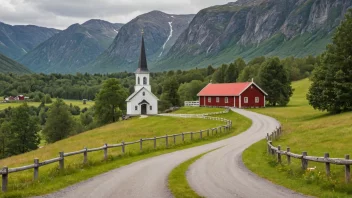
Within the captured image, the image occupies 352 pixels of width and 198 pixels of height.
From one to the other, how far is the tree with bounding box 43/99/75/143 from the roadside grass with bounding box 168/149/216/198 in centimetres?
6985

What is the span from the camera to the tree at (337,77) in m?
55.6

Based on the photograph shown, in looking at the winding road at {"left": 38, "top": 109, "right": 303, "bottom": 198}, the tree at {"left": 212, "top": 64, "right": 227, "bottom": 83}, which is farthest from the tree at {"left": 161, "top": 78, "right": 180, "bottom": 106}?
the winding road at {"left": 38, "top": 109, "right": 303, "bottom": 198}

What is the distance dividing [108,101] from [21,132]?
876 inches

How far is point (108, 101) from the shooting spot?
9631 cm

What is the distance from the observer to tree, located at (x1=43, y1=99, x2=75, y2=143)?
89431 millimetres

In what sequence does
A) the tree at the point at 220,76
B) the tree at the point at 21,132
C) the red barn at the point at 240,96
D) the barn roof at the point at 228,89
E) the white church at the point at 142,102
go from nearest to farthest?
the tree at the point at 21,132 < the red barn at the point at 240,96 < the barn roof at the point at 228,89 < the white church at the point at 142,102 < the tree at the point at 220,76

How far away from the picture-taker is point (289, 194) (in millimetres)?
Answer: 16328

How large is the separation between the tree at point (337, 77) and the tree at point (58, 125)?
54493mm

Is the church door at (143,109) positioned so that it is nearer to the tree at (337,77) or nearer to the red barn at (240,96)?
the red barn at (240,96)

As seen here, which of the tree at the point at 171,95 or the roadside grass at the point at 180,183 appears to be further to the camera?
the tree at the point at 171,95

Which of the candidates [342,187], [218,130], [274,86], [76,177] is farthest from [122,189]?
[274,86]

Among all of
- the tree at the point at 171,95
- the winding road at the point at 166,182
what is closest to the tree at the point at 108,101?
the tree at the point at 171,95

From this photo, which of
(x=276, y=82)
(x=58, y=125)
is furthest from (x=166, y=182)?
(x=276, y=82)

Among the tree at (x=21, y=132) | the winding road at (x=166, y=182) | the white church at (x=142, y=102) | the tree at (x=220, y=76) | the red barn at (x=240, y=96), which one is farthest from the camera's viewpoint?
the tree at (x=220, y=76)
